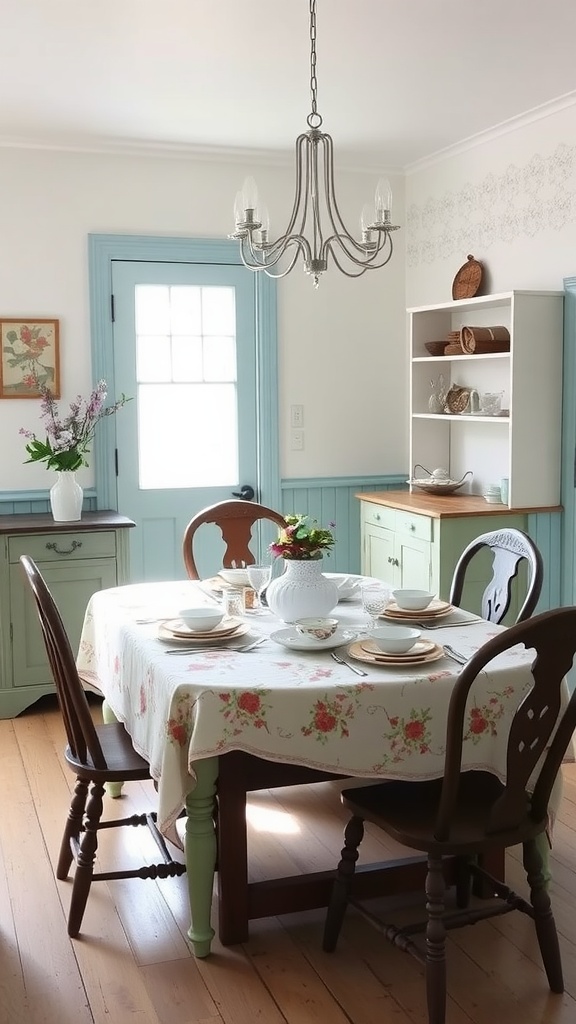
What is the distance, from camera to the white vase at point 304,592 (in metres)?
2.85

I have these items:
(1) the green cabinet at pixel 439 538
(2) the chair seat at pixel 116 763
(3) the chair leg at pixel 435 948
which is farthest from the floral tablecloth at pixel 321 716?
(1) the green cabinet at pixel 439 538

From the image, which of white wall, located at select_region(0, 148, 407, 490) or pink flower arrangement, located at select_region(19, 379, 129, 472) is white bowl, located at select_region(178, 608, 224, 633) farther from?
white wall, located at select_region(0, 148, 407, 490)

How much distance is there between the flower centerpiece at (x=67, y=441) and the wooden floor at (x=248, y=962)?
1736mm

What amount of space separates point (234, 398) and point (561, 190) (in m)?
1.87

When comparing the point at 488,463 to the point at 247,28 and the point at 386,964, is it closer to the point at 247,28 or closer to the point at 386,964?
the point at 247,28

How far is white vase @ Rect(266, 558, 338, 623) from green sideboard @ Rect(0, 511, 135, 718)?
182 cm

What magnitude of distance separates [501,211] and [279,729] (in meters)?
3.20

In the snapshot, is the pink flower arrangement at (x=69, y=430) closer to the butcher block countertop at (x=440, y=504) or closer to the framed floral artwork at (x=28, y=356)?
the framed floral artwork at (x=28, y=356)

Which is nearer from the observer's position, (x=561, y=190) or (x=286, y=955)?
(x=286, y=955)

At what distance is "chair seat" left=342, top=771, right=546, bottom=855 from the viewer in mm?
2184

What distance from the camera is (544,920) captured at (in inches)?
91.9

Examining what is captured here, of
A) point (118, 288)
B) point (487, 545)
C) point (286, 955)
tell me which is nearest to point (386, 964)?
point (286, 955)

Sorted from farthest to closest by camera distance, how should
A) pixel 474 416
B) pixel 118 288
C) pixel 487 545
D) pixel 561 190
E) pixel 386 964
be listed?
pixel 118 288 → pixel 474 416 → pixel 561 190 → pixel 487 545 → pixel 386 964

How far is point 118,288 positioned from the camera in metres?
5.00
